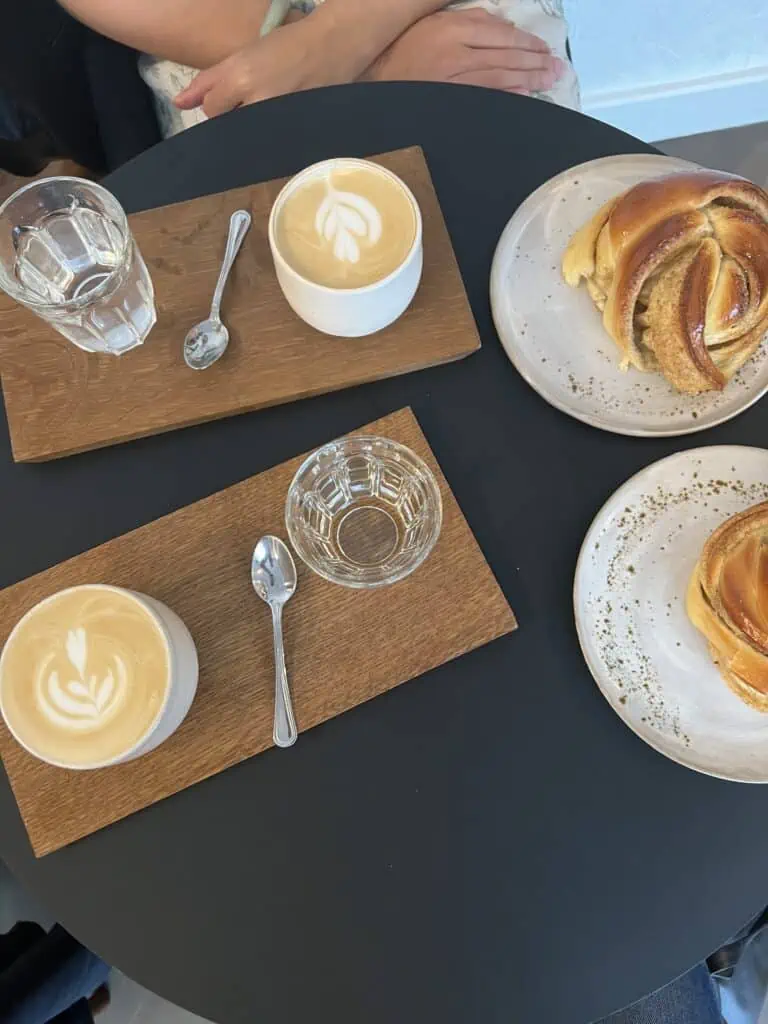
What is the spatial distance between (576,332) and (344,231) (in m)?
0.23

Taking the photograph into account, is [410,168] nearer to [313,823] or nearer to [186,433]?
[186,433]

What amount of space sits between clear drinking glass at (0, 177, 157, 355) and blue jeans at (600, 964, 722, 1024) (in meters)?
0.91

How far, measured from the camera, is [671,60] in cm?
154

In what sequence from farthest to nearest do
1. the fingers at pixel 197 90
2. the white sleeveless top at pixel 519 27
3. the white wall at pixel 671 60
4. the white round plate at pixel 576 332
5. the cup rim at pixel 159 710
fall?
the white wall at pixel 671 60 → the white sleeveless top at pixel 519 27 → the fingers at pixel 197 90 → the white round plate at pixel 576 332 → the cup rim at pixel 159 710

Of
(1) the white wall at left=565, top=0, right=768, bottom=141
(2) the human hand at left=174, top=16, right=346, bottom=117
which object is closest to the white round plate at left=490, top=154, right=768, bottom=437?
(2) the human hand at left=174, top=16, right=346, bottom=117

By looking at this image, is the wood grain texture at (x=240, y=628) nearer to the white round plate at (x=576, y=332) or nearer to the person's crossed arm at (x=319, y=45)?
the white round plate at (x=576, y=332)

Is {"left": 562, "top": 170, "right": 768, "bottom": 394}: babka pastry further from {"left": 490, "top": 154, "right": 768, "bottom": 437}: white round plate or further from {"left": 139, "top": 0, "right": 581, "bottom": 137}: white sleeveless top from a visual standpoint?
{"left": 139, "top": 0, "right": 581, "bottom": 137}: white sleeveless top

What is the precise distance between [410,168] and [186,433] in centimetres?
34

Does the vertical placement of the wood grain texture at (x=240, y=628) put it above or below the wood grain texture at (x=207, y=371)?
below

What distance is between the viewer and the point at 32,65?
921mm

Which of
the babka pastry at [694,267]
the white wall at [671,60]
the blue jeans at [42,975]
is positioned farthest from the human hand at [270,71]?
the blue jeans at [42,975]

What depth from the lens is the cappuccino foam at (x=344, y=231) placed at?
2.30 feet

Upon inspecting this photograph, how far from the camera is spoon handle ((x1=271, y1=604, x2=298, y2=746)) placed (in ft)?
2.24

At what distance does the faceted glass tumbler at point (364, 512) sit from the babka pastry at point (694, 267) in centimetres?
23
